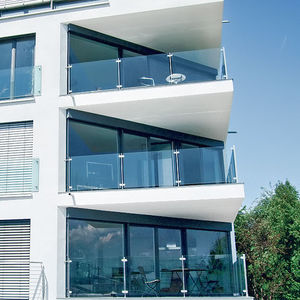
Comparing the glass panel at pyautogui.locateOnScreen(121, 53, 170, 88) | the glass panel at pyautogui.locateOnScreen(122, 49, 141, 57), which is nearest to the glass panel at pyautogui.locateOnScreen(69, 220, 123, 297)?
the glass panel at pyautogui.locateOnScreen(121, 53, 170, 88)

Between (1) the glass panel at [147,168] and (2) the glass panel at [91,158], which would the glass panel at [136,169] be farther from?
(2) the glass panel at [91,158]

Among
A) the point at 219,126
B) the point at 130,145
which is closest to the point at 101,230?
the point at 130,145

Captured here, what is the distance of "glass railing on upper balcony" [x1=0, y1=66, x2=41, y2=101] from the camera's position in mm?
11961

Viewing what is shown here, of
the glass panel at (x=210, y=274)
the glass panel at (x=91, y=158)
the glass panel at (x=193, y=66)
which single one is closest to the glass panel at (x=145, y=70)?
the glass panel at (x=193, y=66)

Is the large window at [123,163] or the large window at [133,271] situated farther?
the large window at [123,163]

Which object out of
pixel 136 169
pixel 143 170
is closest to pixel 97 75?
pixel 136 169

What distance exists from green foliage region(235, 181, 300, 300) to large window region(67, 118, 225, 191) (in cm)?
1024

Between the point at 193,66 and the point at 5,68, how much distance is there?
5504 millimetres

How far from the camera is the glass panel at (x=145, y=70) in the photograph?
11.9 metres

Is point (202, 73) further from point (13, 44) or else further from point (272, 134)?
point (272, 134)

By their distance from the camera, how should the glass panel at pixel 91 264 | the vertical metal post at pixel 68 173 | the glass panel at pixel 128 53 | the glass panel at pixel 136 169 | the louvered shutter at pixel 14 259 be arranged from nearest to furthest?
the glass panel at pixel 91 264, the louvered shutter at pixel 14 259, the vertical metal post at pixel 68 173, the glass panel at pixel 136 169, the glass panel at pixel 128 53

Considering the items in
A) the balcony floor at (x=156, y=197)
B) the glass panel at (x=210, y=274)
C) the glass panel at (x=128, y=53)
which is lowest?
the glass panel at (x=210, y=274)

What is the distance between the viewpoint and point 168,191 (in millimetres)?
11141

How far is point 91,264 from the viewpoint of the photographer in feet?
34.2
